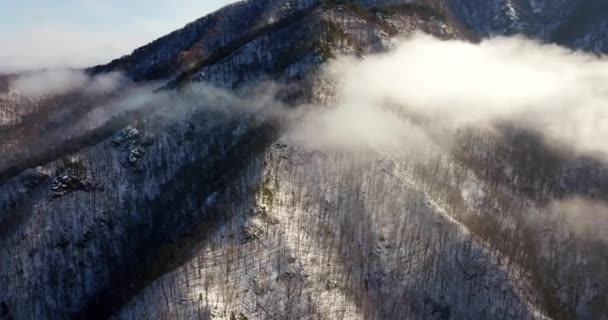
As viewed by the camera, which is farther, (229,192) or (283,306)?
(229,192)

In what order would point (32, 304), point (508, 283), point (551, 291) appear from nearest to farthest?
point (508, 283), point (551, 291), point (32, 304)

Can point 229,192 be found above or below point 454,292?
above

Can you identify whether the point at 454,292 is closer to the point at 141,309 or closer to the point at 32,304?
the point at 141,309

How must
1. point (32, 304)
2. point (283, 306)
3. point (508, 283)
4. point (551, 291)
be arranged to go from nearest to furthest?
1. point (283, 306)
2. point (508, 283)
3. point (551, 291)
4. point (32, 304)

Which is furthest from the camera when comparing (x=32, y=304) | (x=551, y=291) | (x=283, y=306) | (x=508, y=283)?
(x=32, y=304)

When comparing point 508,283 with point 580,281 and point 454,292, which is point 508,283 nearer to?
point 454,292

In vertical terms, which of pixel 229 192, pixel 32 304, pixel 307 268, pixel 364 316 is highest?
pixel 229 192

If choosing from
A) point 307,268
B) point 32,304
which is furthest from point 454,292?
point 32,304

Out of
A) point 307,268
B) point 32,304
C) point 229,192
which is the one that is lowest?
point 32,304

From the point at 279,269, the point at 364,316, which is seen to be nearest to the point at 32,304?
the point at 279,269
